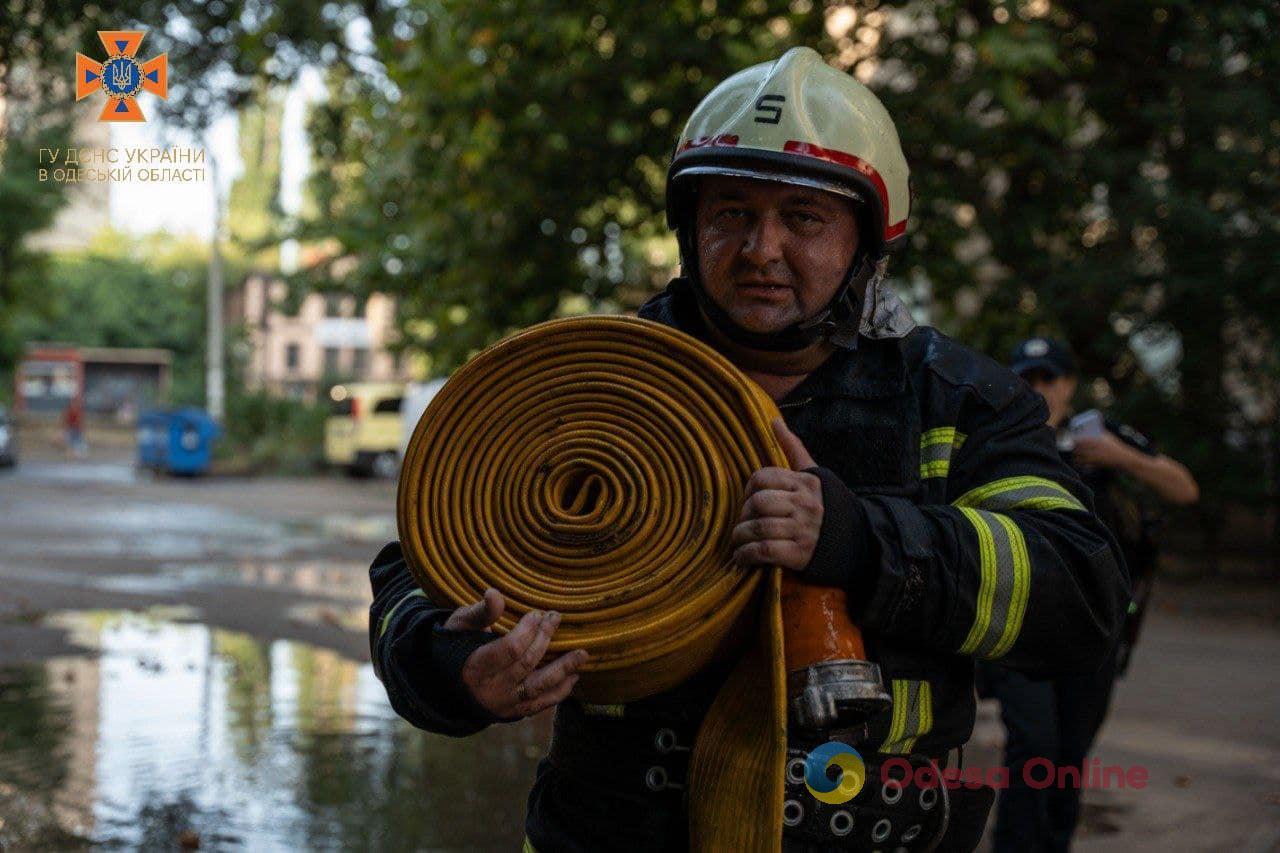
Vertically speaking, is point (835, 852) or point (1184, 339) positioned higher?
point (1184, 339)

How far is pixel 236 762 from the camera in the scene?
702 cm

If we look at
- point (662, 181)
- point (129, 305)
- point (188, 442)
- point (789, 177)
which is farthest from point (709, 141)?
point (129, 305)

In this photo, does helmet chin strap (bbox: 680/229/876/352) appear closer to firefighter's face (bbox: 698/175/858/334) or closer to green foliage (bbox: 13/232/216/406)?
firefighter's face (bbox: 698/175/858/334)

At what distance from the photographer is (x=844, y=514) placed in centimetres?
191

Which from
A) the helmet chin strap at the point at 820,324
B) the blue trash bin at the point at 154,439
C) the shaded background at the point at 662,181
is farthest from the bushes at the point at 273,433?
the helmet chin strap at the point at 820,324

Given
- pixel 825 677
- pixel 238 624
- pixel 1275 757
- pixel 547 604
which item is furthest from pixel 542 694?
pixel 238 624

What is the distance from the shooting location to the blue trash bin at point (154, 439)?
1286 inches

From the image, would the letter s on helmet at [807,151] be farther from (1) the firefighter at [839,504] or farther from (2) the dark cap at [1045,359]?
(2) the dark cap at [1045,359]

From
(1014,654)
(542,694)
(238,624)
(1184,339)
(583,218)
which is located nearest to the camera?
(542,694)

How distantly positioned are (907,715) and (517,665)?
0.57 m

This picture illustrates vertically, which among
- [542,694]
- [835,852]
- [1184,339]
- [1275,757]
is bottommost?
[1275,757]

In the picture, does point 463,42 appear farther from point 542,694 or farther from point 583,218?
point 542,694

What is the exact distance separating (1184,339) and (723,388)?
544 inches
